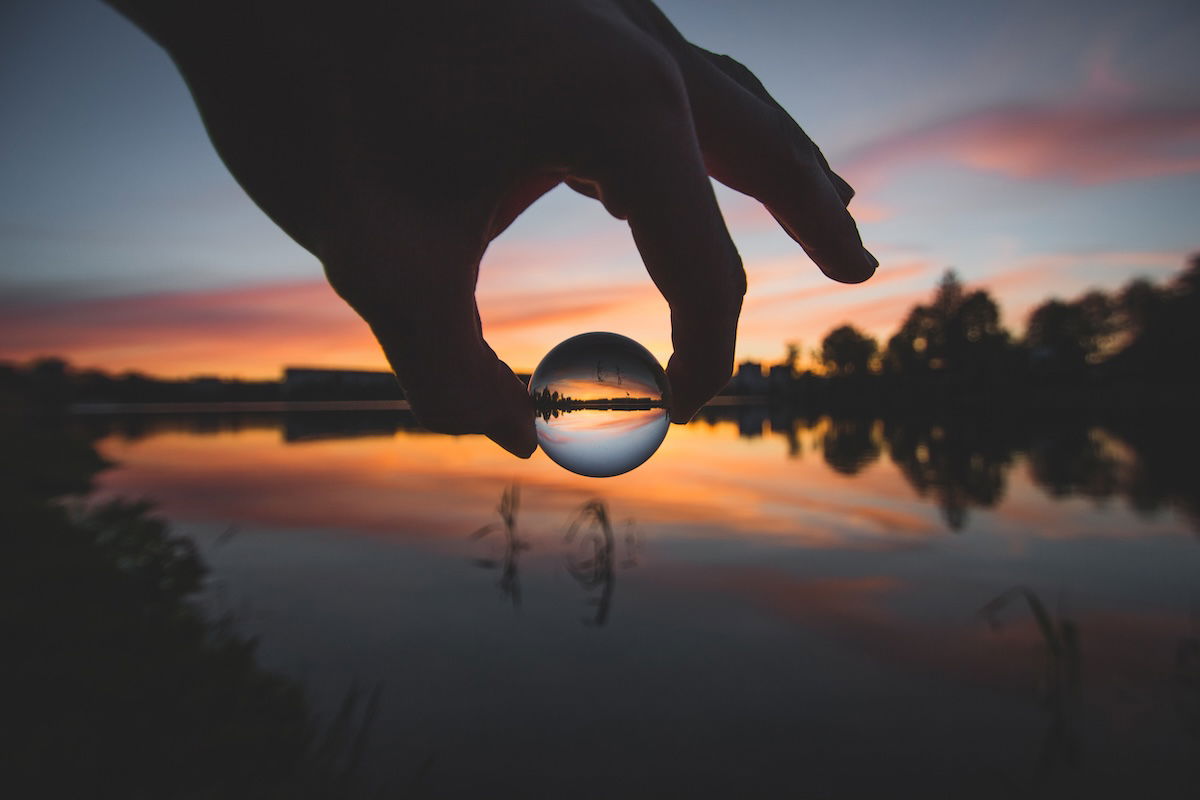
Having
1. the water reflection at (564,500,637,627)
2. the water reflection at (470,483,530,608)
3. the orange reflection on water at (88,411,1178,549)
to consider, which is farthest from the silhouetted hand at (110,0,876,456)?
the orange reflection on water at (88,411,1178,549)

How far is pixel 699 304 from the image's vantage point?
1.30 m

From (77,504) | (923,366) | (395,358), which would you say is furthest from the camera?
(923,366)

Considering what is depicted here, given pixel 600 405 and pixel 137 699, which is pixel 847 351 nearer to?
pixel 137 699

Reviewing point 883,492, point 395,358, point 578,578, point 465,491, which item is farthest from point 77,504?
point 883,492

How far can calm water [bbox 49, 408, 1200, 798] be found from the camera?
961 centimetres

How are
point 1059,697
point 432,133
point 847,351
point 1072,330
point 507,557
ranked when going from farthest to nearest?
point 847,351
point 1072,330
point 507,557
point 1059,697
point 432,133

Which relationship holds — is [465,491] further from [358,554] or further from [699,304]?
[699,304]

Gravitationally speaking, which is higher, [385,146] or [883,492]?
[385,146]

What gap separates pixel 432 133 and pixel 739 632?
1524cm

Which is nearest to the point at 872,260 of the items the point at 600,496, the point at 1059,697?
the point at 1059,697

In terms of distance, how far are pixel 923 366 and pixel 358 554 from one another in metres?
120

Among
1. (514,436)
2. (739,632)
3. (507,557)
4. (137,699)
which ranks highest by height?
(514,436)

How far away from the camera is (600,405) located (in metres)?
2.09

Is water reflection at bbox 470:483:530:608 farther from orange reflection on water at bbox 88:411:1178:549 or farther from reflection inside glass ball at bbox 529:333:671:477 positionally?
reflection inside glass ball at bbox 529:333:671:477
